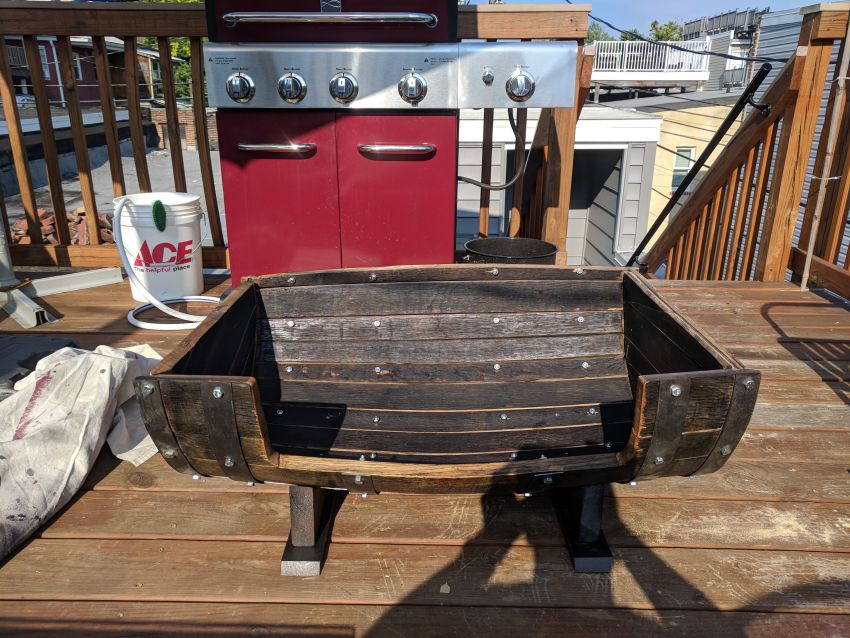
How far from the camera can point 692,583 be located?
1327 mm

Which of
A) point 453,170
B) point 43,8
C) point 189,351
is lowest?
point 189,351

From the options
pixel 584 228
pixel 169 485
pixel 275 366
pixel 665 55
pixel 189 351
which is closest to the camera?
pixel 189 351

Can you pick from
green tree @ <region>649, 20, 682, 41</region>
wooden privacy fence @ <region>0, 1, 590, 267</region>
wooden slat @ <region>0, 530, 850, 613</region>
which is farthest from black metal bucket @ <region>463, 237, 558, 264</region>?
green tree @ <region>649, 20, 682, 41</region>

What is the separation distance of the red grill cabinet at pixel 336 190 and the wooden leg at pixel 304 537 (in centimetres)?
134

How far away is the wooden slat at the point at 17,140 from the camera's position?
303cm

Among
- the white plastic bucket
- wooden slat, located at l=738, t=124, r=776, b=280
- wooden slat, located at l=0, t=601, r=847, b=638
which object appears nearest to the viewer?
wooden slat, located at l=0, t=601, r=847, b=638

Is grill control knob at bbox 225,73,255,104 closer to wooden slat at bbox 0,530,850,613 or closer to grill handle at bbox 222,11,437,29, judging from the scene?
grill handle at bbox 222,11,437,29

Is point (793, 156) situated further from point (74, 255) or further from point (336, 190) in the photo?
point (74, 255)

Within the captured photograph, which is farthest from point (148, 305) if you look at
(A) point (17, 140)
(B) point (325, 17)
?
(B) point (325, 17)

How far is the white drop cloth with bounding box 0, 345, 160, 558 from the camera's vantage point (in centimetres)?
146

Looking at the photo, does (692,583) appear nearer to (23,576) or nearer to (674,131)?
(23,576)

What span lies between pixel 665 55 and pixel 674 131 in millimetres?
11376

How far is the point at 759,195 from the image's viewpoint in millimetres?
3396

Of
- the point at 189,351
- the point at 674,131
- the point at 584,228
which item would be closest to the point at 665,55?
the point at 674,131
